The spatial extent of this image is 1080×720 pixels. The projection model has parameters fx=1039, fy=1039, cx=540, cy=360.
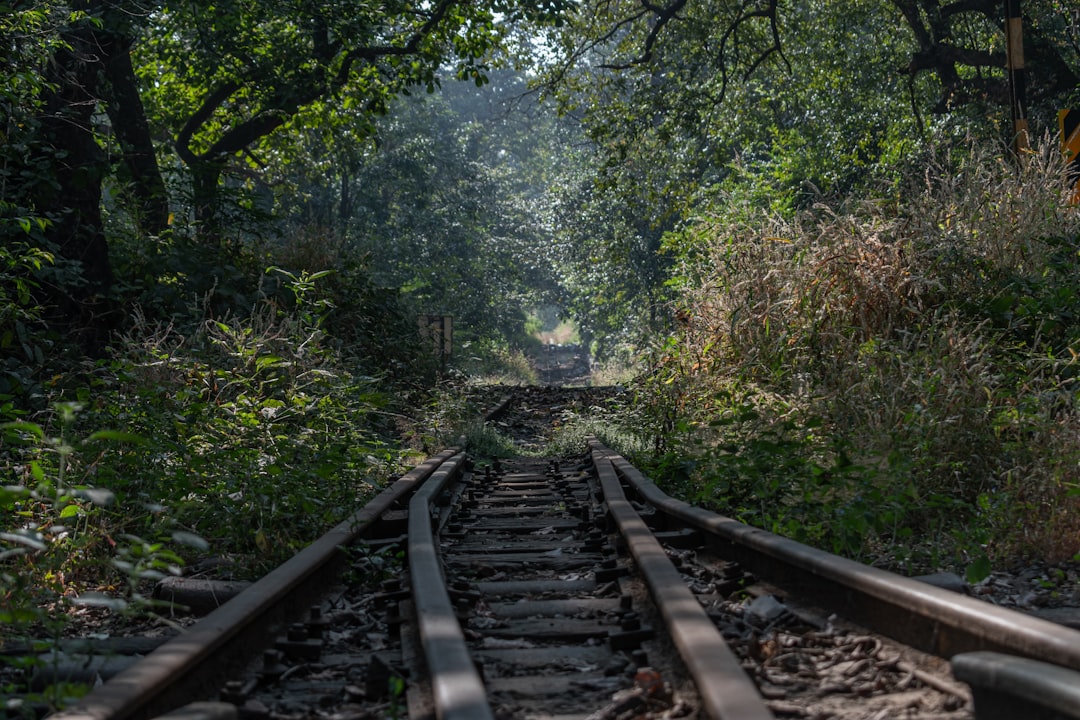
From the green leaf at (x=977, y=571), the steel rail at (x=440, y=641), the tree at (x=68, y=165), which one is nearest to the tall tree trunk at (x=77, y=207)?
the tree at (x=68, y=165)

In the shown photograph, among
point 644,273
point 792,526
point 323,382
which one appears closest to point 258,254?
point 323,382

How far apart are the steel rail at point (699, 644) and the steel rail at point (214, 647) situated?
4.82 feet

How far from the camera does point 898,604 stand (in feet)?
11.2

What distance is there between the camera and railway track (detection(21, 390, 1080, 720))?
2.75 meters

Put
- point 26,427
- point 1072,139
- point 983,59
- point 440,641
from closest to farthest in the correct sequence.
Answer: point 440,641
point 26,427
point 1072,139
point 983,59

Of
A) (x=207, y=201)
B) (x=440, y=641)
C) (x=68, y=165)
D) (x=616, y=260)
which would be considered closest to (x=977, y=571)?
(x=440, y=641)

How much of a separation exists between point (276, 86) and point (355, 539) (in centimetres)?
1300

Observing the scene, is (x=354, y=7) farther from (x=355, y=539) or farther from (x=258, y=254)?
(x=355, y=539)

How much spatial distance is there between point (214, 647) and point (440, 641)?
73cm

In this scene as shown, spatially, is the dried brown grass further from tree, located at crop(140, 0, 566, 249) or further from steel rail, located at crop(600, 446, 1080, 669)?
tree, located at crop(140, 0, 566, 249)

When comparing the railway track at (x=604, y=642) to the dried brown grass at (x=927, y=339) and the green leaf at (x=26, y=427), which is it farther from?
the dried brown grass at (x=927, y=339)

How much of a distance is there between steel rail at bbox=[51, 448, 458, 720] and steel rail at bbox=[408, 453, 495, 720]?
0.45 m

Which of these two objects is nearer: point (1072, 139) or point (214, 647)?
point (214, 647)

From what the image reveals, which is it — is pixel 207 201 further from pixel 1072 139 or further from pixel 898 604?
pixel 898 604
